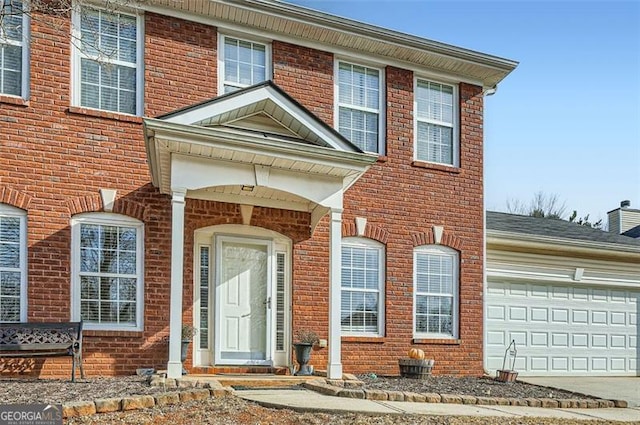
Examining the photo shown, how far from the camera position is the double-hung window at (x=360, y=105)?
11922mm

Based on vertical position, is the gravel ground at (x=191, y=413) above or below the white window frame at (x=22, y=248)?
below

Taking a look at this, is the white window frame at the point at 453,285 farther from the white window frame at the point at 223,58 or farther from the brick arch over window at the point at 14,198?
the brick arch over window at the point at 14,198

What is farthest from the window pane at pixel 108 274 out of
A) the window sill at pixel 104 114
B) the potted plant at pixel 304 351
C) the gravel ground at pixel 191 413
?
the potted plant at pixel 304 351

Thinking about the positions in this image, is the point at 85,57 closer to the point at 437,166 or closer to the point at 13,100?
the point at 13,100

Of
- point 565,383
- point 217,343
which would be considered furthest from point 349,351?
point 565,383

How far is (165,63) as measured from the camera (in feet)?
34.7

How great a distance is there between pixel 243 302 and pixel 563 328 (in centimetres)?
715

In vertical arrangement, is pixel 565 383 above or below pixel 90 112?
below

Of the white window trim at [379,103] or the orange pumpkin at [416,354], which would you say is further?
the white window trim at [379,103]

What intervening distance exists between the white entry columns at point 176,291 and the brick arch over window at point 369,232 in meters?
3.38

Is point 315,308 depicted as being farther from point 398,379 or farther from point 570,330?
point 570,330

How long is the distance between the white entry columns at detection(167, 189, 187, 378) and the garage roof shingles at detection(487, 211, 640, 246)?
7078mm

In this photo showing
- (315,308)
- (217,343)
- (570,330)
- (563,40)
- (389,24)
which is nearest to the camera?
(563,40)

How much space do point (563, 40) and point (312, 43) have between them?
4.13 meters
